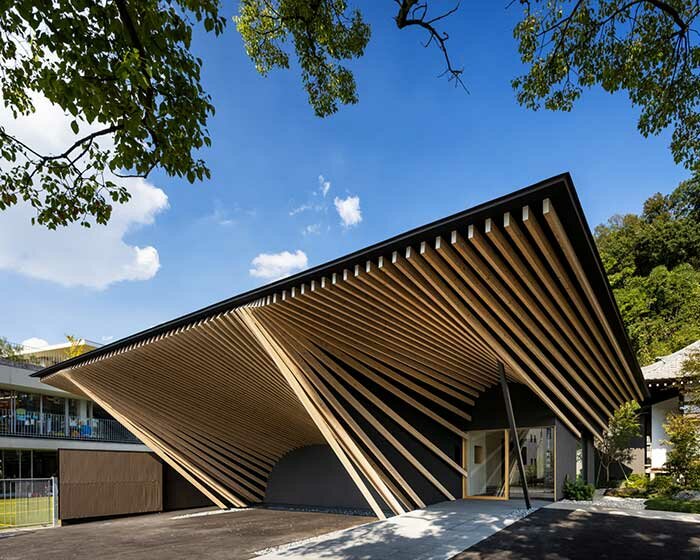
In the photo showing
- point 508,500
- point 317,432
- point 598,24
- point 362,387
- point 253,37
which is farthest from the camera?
point 317,432

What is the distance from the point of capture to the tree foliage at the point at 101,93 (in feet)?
12.2

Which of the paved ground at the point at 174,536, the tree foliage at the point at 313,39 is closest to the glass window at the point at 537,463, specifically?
the paved ground at the point at 174,536

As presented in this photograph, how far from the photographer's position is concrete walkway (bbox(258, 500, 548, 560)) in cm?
675

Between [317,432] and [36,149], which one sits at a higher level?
[36,149]

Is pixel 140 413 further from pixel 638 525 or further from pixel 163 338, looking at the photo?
pixel 638 525

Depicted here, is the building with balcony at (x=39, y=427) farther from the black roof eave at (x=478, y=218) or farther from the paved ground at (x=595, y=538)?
the paved ground at (x=595, y=538)

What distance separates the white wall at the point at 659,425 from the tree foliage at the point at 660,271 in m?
8.05

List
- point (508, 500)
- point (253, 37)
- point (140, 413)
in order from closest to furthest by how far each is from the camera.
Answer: point (253, 37), point (508, 500), point (140, 413)

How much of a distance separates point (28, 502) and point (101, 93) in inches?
484

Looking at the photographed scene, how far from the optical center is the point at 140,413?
13617 millimetres

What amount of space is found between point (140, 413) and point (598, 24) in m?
13.6

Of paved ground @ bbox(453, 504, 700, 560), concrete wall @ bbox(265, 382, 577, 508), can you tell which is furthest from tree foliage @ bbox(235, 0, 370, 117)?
concrete wall @ bbox(265, 382, 577, 508)

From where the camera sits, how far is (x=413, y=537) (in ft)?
25.1

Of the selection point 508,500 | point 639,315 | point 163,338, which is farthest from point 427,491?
point 639,315
